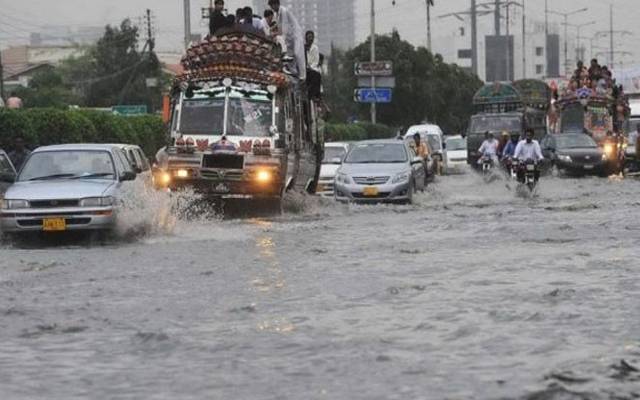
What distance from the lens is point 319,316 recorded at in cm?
1048

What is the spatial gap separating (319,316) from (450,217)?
13.0 meters

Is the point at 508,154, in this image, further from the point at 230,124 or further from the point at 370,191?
the point at 230,124

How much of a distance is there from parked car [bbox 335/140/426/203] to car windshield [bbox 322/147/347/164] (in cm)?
401

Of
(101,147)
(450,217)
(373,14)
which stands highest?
(373,14)

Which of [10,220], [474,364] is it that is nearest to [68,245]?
[10,220]

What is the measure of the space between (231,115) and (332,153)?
35.1ft

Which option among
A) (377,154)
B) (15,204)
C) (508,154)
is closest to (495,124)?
(508,154)

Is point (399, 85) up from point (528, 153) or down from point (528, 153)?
up

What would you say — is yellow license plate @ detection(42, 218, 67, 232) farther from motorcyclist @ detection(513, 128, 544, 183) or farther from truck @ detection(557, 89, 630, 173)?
truck @ detection(557, 89, 630, 173)

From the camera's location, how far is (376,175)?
88.0ft

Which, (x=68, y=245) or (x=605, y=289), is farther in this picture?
(x=68, y=245)

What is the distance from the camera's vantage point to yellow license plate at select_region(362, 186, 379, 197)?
2662cm

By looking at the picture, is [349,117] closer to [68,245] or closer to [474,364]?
[68,245]

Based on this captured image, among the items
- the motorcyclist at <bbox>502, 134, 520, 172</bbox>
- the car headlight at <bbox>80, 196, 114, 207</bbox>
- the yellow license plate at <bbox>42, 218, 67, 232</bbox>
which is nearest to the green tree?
the motorcyclist at <bbox>502, 134, 520, 172</bbox>
